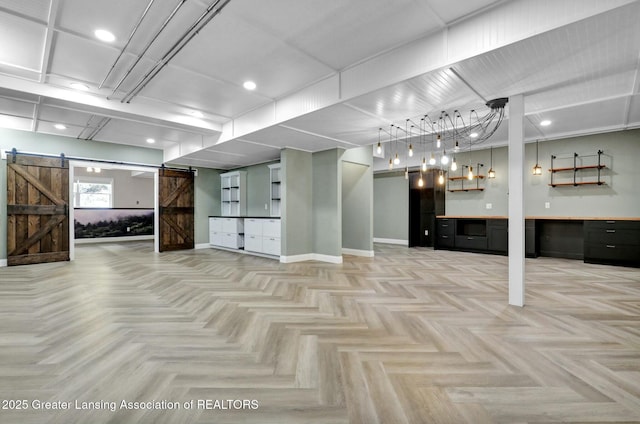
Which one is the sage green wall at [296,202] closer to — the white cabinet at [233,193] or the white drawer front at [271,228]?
the white drawer front at [271,228]

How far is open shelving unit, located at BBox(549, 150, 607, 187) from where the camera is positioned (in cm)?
623

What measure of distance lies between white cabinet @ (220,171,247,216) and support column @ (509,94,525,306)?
7108 millimetres

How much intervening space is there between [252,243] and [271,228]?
0.96m

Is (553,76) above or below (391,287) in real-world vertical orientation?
above

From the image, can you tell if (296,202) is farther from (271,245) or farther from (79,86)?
(79,86)

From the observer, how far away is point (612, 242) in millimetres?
5758

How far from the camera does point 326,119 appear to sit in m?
4.51

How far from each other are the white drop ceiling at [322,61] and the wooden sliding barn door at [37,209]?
1573 millimetres

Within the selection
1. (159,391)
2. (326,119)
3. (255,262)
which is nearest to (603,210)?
(326,119)

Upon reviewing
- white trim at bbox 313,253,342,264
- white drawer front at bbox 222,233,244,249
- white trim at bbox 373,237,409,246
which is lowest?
white trim at bbox 313,253,342,264

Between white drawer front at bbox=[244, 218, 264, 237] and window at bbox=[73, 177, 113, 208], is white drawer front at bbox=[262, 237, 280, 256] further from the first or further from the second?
window at bbox=[73, 177, 113, 208]

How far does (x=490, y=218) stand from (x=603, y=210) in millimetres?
2110

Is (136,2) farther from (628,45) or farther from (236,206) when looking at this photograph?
(236,206)

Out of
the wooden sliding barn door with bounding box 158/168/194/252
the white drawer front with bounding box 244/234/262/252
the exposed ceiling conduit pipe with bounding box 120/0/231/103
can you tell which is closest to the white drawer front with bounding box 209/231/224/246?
the wooden sliding barn door with bounding box 158/168/194/252
